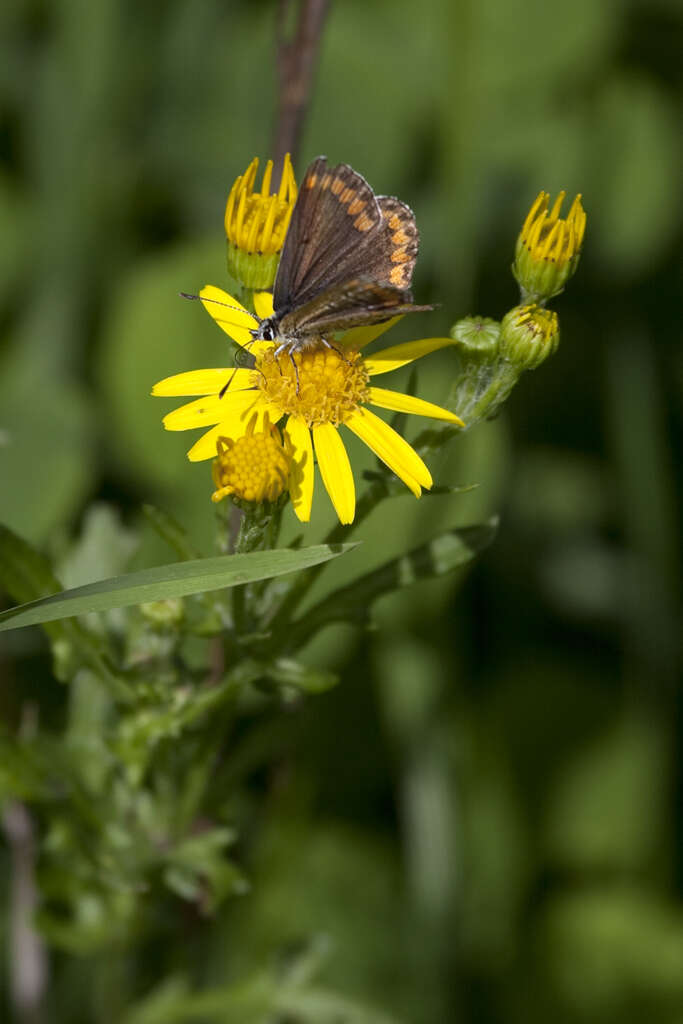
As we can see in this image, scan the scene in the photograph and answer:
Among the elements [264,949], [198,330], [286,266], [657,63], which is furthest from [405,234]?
[657,63]

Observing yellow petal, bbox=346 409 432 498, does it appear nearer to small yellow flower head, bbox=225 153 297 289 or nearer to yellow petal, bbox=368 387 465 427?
yellow petal, bbox=368 387 465 427

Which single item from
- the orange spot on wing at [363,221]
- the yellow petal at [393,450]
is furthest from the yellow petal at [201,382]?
the orange spot on wing at [363,221]

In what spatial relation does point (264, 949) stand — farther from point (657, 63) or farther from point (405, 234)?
point (657, 63)

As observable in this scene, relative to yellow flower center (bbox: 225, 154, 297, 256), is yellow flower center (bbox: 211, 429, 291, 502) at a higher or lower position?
lower

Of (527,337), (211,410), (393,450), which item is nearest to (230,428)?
(211,410)

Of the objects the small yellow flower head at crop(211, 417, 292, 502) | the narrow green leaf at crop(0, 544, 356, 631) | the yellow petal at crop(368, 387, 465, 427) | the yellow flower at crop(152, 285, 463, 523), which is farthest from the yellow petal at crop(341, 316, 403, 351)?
the narrow green leaf at crop(0, 544, 356, 631)

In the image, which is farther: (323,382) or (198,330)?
(198,330)
